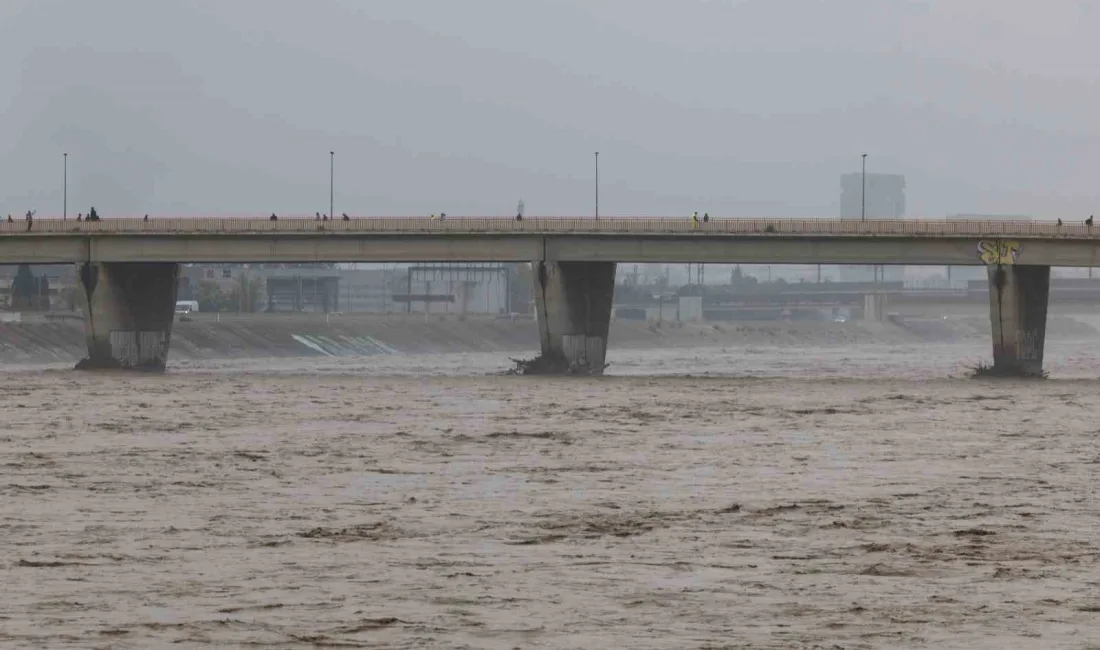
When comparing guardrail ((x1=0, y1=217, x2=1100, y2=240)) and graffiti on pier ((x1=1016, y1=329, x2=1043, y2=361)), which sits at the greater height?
guardrail ((x1=0, y1=217, x2=1100, y2=240))

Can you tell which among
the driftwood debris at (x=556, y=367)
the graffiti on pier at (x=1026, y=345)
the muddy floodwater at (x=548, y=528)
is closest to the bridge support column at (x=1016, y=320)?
the graffiti on pier at (x=1026, y=345)

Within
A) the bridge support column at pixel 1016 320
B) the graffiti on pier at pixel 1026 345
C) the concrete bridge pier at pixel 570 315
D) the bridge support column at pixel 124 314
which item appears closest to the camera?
the bridge support column at pixel 1016 320

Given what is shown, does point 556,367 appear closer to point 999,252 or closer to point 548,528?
point 999,252

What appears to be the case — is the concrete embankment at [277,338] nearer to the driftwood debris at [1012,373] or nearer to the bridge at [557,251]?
the bridge at [557,251]

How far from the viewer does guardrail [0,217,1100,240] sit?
99.6m

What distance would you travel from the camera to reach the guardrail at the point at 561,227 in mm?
99625

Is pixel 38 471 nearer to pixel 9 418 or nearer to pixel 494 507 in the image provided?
pixel 494 507

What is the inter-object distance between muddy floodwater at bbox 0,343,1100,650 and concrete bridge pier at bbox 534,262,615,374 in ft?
107

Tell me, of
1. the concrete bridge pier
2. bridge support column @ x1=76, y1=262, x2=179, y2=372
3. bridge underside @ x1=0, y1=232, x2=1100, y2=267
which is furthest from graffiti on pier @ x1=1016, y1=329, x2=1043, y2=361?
bridge support column @ x1=76, y1=262, x2=179, y2=372

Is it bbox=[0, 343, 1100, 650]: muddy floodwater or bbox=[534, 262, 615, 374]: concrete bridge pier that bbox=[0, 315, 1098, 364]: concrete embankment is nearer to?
bbox=[534, 262, 615, 374]: concrete bridge pier

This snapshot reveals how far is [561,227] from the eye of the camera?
10494 cm

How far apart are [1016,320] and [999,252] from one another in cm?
425

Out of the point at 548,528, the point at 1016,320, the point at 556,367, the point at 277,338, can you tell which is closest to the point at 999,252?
the point at 1016,320

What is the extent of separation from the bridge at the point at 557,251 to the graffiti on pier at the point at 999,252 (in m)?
0.07
